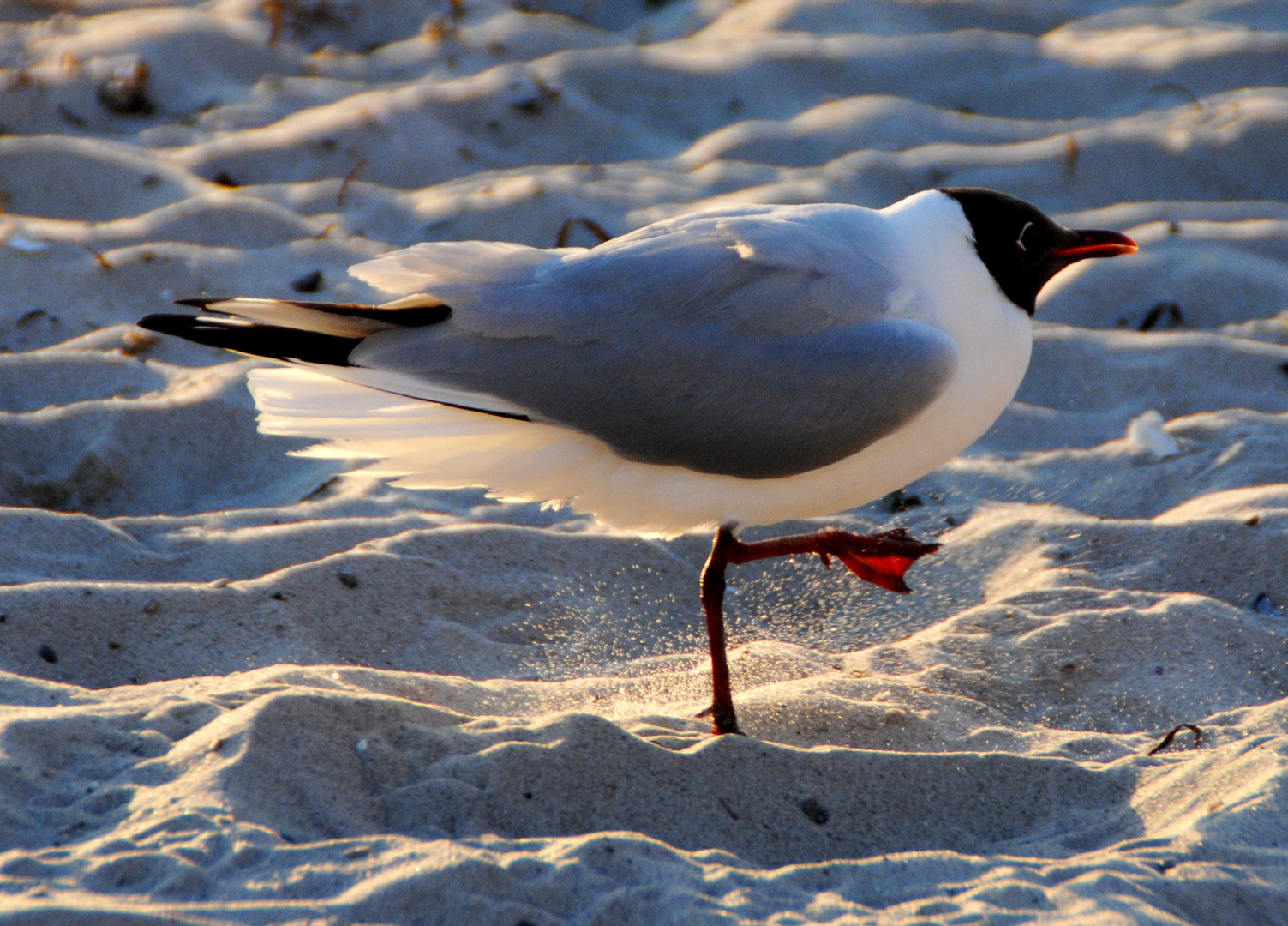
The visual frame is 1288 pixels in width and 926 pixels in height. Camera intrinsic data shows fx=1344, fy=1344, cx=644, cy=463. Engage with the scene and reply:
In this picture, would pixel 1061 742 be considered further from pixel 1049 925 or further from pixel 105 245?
pixel 105 245

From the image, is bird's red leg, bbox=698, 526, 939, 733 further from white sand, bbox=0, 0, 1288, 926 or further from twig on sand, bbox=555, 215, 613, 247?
twig on sand, bbox=555, 215, 613, 247

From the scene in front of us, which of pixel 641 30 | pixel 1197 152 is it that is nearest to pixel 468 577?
pixel 1197 152

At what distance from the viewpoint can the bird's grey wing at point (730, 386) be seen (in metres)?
2.97

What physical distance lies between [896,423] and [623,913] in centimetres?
136

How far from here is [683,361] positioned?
9.84ft

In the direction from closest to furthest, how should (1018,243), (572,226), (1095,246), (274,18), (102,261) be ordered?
(1018,243) < (1095,246) < (102,261) < (572,226) < (274,18)

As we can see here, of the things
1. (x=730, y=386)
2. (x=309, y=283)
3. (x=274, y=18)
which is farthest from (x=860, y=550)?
(x=274, y=18)

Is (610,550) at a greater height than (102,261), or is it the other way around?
(102,261)

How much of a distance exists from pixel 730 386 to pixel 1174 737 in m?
1.24

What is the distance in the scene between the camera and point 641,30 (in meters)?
7.80

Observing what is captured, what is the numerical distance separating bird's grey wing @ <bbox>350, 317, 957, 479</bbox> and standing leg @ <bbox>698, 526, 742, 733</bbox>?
0.33 meters

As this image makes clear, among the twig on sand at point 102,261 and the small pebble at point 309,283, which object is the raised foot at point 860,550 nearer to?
the small pebble at point 309,283

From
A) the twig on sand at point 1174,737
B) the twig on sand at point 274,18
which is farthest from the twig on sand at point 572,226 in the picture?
the twig on sand at point 1174,737

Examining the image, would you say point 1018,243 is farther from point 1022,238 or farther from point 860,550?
point 860,550
